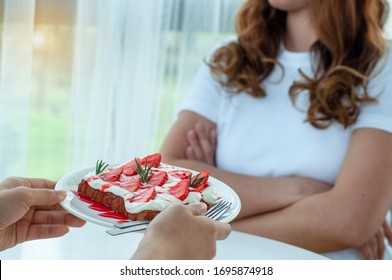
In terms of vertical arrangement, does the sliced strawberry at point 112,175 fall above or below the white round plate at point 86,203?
above

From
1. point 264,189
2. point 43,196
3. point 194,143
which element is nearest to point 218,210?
point 43,196

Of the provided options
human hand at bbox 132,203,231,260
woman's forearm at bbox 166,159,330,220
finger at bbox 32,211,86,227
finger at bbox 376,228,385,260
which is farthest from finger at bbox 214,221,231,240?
finger at bbox 376,228,385,260

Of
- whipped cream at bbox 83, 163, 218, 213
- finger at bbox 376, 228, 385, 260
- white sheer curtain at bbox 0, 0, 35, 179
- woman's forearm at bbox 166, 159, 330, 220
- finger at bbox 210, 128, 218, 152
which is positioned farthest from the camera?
finger at bbox 210, 128, 218, 152

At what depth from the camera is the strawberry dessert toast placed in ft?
2.67

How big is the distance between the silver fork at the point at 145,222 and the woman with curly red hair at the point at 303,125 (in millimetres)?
383

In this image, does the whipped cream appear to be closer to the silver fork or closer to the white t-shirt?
the silver fork

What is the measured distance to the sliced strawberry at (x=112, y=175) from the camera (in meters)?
0.90

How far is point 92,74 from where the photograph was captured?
55.6 inches

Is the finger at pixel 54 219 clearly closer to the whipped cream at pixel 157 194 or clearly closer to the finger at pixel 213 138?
the whipped cream at pixel 157 194

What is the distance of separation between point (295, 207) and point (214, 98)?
0.40 metres

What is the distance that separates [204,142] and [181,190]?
0.56 meters

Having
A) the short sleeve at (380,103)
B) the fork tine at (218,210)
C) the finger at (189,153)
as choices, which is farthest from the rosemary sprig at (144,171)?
the short sleeve at (380,103)

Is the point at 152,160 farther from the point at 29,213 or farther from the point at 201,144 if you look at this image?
the point at 201,144
